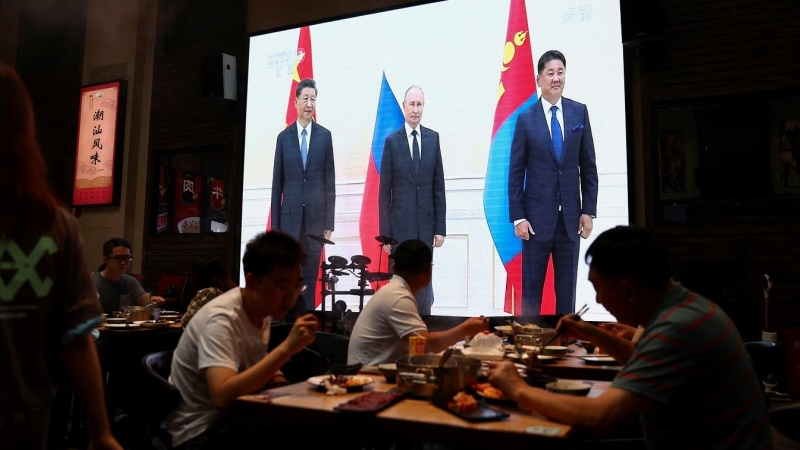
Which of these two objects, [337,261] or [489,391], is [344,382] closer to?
[489,391]

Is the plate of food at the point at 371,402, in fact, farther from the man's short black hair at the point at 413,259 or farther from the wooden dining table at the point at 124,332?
the wooden dining table at the point at 124,332

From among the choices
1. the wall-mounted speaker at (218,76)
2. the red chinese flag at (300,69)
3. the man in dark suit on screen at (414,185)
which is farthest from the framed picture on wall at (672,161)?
the wall-mounted speaker at (218,76)

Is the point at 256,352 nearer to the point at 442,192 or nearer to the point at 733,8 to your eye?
the point at 442,192

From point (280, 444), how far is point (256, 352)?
1.06 feet

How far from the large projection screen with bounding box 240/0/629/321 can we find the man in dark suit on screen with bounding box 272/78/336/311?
0.37ft

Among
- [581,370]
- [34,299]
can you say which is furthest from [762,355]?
[34,299]

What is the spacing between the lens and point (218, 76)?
6.64 m

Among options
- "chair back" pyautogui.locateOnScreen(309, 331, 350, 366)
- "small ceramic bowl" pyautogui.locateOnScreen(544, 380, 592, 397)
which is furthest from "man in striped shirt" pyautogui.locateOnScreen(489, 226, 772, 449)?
"chair back" pyautogui.locateOnScreen(309, 331, 350, 366)

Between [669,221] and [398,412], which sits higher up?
[669,221]

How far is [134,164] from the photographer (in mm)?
7473

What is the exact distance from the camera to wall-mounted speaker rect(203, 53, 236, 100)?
21.8 ft

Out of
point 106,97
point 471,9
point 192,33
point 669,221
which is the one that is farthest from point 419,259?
point 106,97

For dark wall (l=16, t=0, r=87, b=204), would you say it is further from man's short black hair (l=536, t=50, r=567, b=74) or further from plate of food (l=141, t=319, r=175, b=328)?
man's short black hair (l=536, t=50, r=567, b=74)

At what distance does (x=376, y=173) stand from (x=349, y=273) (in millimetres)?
1067
